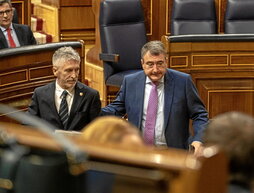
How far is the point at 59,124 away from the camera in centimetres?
298

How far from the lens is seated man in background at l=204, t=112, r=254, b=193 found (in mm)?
1014

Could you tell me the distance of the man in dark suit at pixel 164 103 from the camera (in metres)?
3.00

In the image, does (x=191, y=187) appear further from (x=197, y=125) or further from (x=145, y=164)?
(x=197, y=125)

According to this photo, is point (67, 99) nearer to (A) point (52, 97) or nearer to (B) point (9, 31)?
(A) point (52, 97)

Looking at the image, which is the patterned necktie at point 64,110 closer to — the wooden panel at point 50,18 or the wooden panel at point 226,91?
the wooden panel at point 226,91

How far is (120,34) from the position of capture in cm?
474

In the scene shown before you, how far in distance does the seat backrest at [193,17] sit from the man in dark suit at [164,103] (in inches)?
74.5

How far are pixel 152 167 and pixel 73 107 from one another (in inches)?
82.3

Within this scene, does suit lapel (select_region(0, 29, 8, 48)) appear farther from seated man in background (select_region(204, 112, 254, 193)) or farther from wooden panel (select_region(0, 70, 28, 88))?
seated man in background (select_region(204, 112, 254, 193))

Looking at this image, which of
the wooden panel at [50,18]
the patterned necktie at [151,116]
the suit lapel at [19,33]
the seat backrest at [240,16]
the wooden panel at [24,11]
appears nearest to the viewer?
the patterned necktie at [151,116]

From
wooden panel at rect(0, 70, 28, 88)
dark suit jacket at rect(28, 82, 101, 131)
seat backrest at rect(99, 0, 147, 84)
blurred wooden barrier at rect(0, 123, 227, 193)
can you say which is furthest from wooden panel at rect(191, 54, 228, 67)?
blurred wooden barrier at rect(0, 123, 227, 193)

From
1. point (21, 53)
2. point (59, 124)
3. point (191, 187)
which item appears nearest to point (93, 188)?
point (191, 187)

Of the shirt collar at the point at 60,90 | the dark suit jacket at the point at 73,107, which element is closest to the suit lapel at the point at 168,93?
the dark suit jacket at the point at 73,107

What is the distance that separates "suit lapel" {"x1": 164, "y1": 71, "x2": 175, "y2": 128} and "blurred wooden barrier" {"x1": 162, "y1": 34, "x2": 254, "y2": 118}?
1.25 meters
